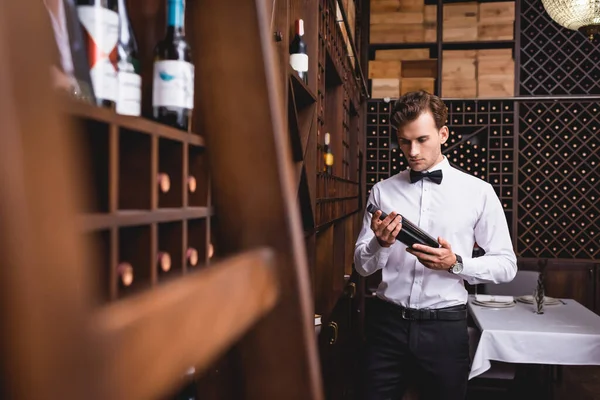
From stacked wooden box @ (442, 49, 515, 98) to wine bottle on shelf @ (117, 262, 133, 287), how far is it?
503 cm

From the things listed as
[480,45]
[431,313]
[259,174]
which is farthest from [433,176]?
[480,45]

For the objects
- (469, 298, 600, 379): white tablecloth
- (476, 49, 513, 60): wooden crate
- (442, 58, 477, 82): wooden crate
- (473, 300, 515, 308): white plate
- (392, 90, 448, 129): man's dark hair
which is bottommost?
(469, 298, 600, 379): white tablecloth

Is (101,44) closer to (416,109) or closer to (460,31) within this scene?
(416,109)

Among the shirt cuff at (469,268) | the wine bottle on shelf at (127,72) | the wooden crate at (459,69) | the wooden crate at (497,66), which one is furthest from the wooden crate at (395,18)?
the wine bottle on shelf at (127,72)

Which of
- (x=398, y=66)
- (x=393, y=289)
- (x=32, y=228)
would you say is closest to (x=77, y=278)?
(x=32, y=228)

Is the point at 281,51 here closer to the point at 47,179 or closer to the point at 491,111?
the point at 47,179

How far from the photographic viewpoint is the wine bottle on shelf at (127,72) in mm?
763

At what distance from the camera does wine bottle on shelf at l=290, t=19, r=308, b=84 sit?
6.34 ft

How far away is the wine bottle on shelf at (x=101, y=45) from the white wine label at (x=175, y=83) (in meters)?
0.06

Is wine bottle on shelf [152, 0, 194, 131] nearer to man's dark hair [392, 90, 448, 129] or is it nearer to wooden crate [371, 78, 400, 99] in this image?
man's dark hair [392, 90, 448, 129]

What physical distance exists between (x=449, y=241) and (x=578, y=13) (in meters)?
1.85

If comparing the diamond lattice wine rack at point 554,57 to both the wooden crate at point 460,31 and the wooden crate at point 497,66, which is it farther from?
the wooden crate at point 460,31

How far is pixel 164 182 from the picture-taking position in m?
0.79

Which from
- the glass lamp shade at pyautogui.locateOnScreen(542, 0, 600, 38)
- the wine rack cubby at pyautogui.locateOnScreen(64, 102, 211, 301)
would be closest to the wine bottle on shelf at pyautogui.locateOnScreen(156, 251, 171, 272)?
the wine rack cubby at pyautogui.locateOnScreen(64, 102, 211, 301)
